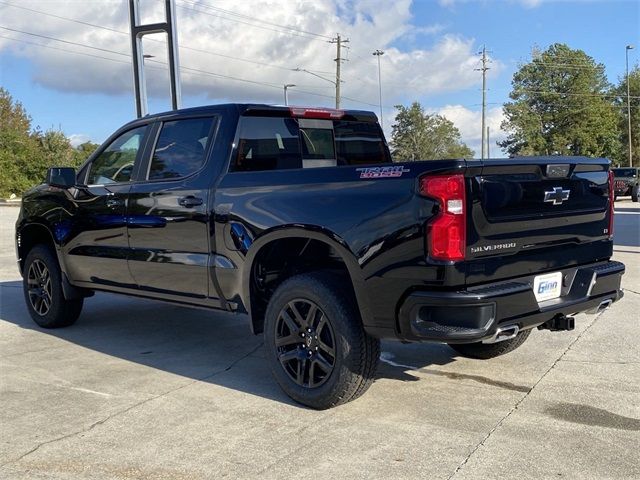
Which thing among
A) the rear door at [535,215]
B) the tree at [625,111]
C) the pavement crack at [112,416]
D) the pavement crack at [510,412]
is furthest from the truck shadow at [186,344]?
the tree at [625,111]

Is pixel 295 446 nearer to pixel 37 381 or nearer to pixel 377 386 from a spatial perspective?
pixel 377 386

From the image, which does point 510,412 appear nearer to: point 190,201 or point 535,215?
point 535,215

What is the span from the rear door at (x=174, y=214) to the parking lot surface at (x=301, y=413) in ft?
2.41

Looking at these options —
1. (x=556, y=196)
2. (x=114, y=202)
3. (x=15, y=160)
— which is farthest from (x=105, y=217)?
(x=15, y=160)

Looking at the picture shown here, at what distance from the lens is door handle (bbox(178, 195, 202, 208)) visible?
496cm

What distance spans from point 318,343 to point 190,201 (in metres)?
1.50

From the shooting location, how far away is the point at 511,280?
3977 mm

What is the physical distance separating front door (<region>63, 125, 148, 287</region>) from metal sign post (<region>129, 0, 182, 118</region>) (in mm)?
6982

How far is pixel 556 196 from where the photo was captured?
4203 mm

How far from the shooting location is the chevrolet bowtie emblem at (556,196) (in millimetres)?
4137

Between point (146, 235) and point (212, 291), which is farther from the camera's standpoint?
point (146, 235)

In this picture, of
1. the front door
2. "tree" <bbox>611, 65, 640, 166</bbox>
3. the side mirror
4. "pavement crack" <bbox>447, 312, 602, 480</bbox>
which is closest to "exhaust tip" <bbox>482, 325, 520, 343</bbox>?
"pavement crack" <bbox>447, 312, 602, 480</bbox>

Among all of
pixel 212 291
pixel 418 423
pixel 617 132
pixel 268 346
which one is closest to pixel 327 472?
pixel 418 423

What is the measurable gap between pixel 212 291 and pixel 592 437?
268cm
